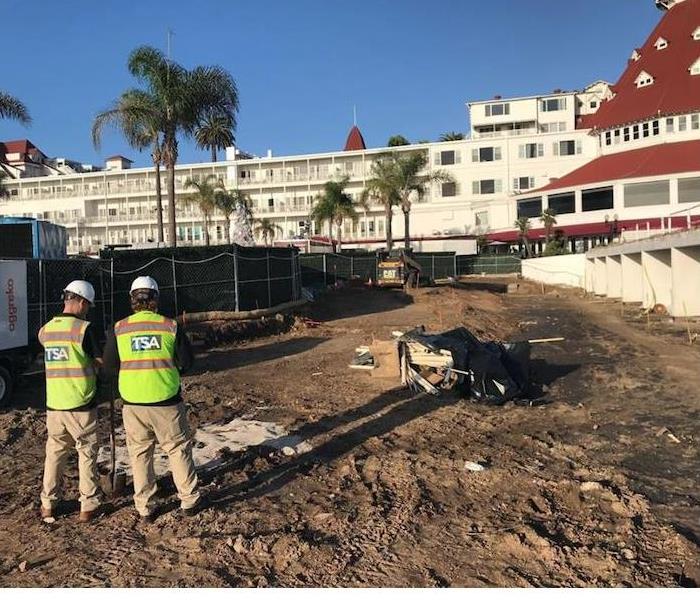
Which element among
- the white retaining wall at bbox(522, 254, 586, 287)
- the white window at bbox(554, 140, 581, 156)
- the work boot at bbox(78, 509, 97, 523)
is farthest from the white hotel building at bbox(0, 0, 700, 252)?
the work boot at bbox(78, 509, 97, 523)

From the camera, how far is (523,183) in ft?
216

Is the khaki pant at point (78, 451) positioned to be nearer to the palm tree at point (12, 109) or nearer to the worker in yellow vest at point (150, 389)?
the worker in yellow vest at point (150, 389)

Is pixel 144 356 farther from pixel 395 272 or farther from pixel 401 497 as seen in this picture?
pixel 395 272

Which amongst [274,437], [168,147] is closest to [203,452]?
[274,437]

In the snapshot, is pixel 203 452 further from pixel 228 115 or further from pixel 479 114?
pixel 479 114

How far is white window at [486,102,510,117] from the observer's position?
233 feet

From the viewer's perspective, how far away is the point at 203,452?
6.86 meters

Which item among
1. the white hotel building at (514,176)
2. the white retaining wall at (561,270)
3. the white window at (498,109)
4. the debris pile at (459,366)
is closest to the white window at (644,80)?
the white hotel building at (514,176)

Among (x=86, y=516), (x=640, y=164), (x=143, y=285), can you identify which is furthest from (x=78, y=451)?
(x=640, y=164)

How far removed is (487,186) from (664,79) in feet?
61.2

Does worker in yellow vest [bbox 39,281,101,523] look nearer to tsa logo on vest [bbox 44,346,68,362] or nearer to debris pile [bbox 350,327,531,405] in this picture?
tsa logo on vest [bbox 44,346,68,362]

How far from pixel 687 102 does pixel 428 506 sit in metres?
54.3

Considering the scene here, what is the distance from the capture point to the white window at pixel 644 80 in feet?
185

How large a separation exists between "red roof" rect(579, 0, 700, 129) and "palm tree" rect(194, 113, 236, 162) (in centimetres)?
3776
